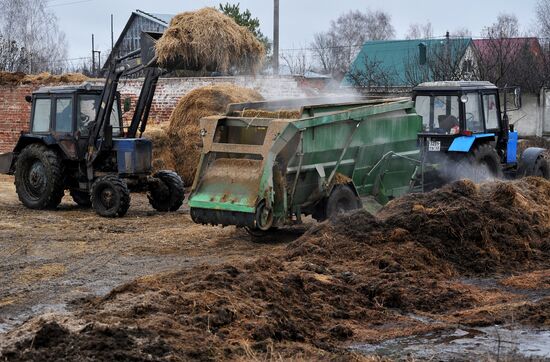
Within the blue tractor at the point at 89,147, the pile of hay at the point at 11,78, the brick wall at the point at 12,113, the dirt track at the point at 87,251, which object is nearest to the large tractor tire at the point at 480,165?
the dirt track at the point at 87,251

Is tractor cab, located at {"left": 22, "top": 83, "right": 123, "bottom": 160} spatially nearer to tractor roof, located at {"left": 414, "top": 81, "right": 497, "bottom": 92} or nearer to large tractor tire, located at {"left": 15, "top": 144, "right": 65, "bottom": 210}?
large tractor tire, located at {"left": 15, "top": 144, "right": 65, "bottom": 210}

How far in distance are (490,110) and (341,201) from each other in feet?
16.2

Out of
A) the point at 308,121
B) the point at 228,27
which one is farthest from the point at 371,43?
the point at 308,121

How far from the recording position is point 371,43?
159ft

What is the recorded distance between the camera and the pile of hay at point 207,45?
1848 cm

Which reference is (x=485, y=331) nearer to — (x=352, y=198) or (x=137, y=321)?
(x=137, y=321)

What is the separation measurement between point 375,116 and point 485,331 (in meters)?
6.30

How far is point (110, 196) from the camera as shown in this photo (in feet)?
52.9

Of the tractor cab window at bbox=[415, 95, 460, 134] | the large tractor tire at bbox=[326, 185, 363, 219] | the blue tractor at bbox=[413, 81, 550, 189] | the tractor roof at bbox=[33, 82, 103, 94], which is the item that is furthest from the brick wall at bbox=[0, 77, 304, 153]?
the large tractor tire at bbox=[326, 185, 363, 219]

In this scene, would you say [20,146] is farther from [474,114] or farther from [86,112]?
[474,114]

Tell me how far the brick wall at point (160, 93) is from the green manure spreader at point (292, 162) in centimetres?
797

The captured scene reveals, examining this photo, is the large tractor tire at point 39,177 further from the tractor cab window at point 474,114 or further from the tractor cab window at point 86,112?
the tractor cab window at point 474,114

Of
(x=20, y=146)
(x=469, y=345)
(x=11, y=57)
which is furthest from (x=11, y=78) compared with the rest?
(x=469, y=345)

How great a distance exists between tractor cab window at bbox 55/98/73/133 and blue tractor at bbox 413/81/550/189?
→ 20.7 ft
